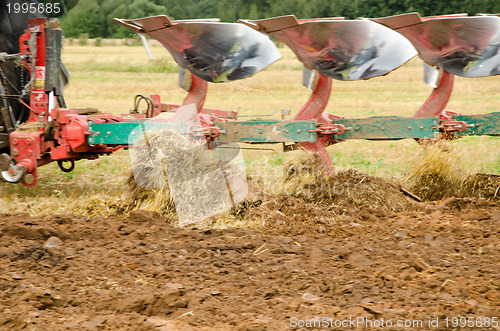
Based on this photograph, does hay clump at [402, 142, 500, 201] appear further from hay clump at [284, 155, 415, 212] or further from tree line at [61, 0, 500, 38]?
tree line at [61, 0, 500, 38]

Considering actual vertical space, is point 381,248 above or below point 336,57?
below

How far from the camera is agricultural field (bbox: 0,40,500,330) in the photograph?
3152 millimetres

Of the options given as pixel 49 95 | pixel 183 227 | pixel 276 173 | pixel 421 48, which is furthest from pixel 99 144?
pixel 421 48

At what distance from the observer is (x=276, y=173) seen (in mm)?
6359

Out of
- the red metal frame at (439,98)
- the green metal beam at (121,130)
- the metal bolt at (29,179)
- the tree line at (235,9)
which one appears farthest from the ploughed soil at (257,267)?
the tree line at (235,9)

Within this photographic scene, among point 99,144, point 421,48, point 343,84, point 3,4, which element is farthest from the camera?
point 343,84

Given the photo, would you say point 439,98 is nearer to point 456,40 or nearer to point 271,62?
point 456,40

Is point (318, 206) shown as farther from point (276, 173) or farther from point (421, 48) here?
point (421, 48)

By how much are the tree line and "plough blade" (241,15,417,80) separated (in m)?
26.0

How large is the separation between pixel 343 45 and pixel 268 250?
222 cm

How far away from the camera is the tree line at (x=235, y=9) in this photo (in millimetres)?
34031

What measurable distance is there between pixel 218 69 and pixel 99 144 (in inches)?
51.3

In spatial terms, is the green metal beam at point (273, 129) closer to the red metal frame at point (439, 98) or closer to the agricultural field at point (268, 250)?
the agricultural field at point (268, 250)

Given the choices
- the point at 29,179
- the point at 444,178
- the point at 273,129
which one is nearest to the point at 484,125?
the point at 444,178
